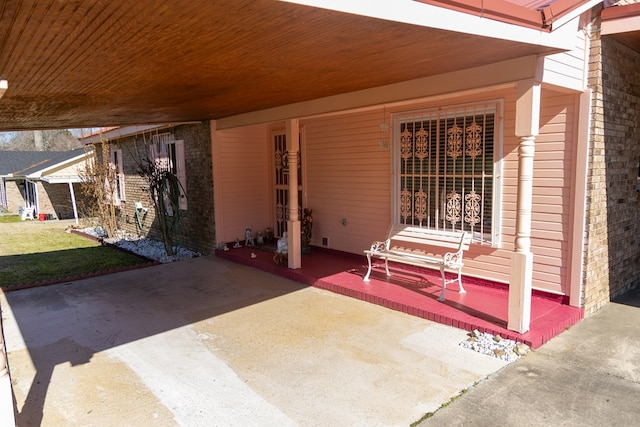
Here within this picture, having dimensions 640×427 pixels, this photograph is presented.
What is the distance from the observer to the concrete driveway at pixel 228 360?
3.26m

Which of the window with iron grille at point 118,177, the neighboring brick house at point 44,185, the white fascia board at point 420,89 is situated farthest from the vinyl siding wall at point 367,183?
the neighboring brick house at point 44,185

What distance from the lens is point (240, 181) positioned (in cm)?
924

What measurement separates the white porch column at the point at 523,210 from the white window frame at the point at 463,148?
1259 mm

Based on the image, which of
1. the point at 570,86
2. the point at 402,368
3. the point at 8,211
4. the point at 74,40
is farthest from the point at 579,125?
the point at 8,211

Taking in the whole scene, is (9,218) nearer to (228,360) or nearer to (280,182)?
(280,182)

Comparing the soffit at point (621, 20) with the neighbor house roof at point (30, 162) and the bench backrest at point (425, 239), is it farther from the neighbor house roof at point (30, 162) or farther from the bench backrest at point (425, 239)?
the neighbor house roof at point (30, 162)

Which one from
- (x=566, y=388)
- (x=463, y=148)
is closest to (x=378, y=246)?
(x=463, y=148)

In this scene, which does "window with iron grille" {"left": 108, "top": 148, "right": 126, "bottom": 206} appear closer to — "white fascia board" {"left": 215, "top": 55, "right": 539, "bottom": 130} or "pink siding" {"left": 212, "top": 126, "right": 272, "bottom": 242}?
"pink siding" {"left": 212, "top": 126, "right": 272, "bottom": 242}

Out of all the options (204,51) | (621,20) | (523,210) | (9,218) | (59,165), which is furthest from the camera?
(9,218)

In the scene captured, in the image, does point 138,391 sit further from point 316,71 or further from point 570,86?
point 570,86

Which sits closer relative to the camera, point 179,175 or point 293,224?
point 293,224

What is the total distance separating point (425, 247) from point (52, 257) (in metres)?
8.42

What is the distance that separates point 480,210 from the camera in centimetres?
572

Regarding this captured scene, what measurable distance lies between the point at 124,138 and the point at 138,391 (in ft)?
34.8
